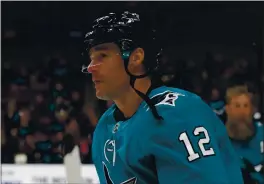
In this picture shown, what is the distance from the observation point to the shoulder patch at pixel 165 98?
1113mm

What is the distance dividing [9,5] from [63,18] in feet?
1.71

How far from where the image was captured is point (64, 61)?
552 cm

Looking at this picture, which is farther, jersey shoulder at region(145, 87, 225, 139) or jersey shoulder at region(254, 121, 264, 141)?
jersey shoulder at region(254, 121, 264, 141)

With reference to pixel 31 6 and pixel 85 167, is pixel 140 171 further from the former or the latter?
pixel 31 6

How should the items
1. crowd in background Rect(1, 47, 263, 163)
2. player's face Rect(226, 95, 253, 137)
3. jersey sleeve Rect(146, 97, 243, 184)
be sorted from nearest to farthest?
jersey sleeve Rect(146, 97, 243, 184) < player's face Rect(226, 95, 253, 137) < crowd in background Rect(1, 47, 263, 163)

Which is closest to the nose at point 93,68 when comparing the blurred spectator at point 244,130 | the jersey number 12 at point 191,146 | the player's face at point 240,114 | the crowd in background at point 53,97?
the jersey number 12 at point 191,146

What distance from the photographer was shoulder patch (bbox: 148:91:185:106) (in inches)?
43.8

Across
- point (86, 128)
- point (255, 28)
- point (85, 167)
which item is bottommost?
point (85, 167)

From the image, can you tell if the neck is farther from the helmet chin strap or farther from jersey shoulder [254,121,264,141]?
jersey shoulder [254,121,264,141]

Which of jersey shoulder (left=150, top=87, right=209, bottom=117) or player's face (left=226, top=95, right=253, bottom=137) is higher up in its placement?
jersey shoulder (left=150, top=87, right=209, bottom=117)

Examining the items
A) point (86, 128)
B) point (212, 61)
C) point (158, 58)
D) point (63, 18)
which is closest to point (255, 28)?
point (212, 61)

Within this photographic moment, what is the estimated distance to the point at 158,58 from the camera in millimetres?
1224

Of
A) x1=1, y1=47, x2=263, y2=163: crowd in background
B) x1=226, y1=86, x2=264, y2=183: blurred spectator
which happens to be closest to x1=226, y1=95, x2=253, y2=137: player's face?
x1=226, y1=86, x2=264, y2=183: blurred spectator

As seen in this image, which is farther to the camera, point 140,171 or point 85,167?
point 85,167
